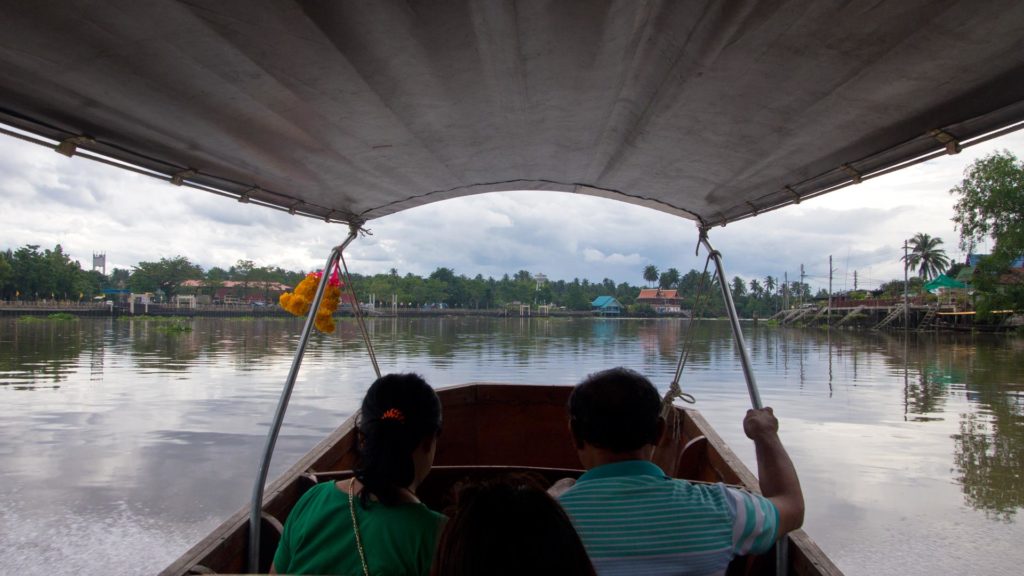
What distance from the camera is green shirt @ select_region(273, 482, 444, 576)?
119 centimetres

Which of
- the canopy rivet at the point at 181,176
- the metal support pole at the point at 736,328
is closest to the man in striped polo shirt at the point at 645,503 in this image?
the metal support pole at the point at 736,328

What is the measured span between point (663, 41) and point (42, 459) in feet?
28.3

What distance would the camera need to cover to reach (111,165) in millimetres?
2104

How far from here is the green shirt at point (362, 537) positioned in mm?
1191

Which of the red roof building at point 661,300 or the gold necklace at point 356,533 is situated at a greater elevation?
the red roof building at point 661,300

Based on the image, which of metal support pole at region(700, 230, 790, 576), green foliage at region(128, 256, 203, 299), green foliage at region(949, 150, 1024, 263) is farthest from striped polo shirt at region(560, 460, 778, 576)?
green foliage at region(128, 256, 203, 299)

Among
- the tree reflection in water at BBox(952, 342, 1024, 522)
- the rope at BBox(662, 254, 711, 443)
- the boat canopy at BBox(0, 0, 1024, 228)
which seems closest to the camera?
the boat canopy at BBox(0, 0, 1024, 228)

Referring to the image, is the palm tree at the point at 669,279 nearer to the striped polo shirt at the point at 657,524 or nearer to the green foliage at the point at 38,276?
the green foliage at the point at 38,276

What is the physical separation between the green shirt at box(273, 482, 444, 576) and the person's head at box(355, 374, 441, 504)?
0.04 meters

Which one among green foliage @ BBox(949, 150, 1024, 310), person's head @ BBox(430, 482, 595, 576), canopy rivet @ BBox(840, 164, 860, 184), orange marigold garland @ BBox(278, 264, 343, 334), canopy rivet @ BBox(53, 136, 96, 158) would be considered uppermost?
green foliage @ BBox(949, 150, 1024, 310)

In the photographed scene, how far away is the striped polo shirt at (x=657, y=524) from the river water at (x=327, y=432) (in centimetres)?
261

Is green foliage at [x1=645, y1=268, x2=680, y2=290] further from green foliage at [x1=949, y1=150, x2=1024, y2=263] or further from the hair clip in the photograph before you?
the hair clip

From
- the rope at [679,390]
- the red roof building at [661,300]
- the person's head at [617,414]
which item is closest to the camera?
the person's head at [617,414]

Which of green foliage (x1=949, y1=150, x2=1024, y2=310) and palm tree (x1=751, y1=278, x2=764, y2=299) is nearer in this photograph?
green foliage (x1=949, y1=150, x2=1024, y2=310)
